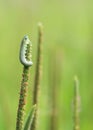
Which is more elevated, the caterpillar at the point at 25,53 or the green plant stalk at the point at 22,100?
the caterpillar at the point at 25,53

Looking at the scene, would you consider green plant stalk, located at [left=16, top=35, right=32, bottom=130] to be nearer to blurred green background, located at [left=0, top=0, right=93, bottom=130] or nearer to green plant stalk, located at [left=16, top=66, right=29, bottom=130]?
green plant stalk, located at [left=16, top=66, right=29, bottom=130]

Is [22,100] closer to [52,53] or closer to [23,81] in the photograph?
[23,81]

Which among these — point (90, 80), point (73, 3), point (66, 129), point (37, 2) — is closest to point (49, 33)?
point (37, 2)

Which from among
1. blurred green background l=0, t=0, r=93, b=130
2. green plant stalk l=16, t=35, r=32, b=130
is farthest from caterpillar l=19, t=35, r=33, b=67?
blurred green background l=0, t=0, r=93, b=130

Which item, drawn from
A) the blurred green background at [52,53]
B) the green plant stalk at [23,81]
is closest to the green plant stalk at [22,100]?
the green plant stalk at [23,81]

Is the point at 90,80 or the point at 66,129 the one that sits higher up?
the point at 90,80

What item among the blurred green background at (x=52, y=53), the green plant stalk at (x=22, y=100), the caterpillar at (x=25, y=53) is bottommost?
the green plant stalk at (x=22, y=100)

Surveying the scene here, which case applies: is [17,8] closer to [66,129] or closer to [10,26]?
[10,26]

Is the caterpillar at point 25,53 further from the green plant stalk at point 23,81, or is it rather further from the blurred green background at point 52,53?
the blurred green background at point 52,53
